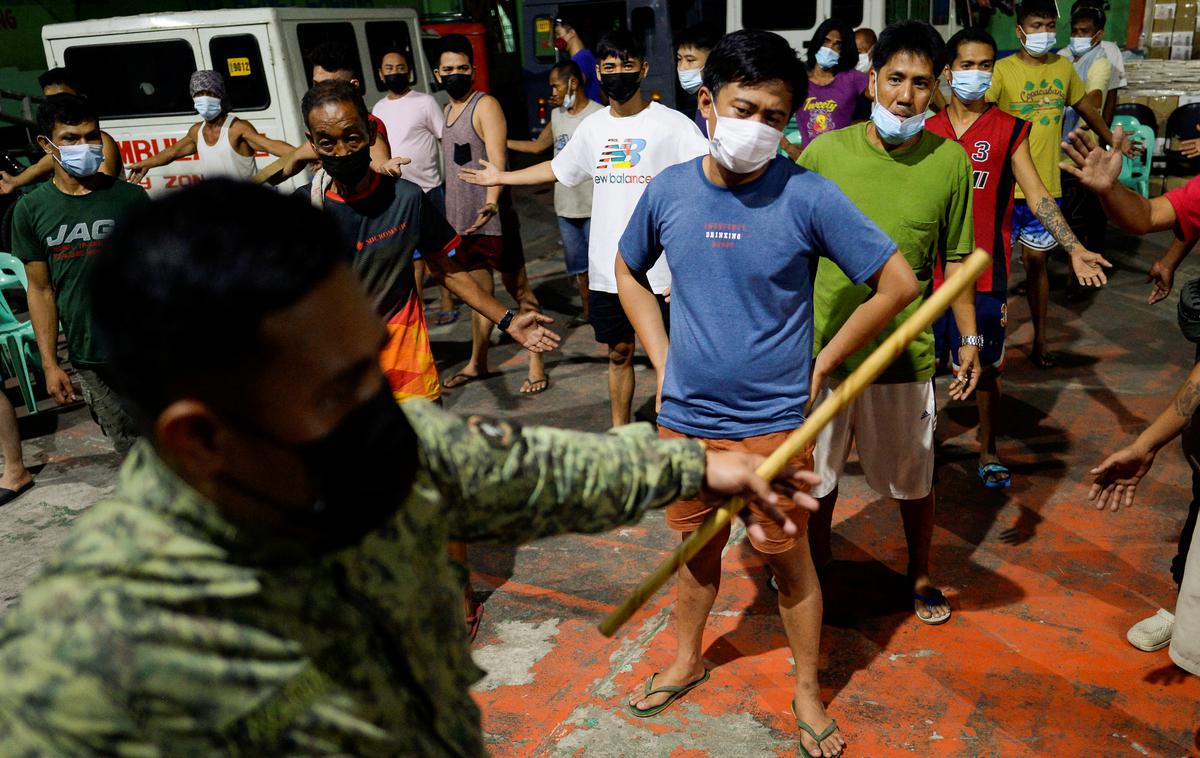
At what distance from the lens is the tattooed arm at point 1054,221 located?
12.6 ft

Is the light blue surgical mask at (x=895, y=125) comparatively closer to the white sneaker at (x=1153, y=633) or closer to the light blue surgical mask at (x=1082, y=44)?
the white sneaker at (x=1153, y=633)

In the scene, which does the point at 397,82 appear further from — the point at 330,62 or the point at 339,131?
the point at 339,131

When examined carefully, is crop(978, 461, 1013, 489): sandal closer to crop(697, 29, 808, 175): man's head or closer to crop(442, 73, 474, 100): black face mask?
crop(697, 29, 808, 175): man's head

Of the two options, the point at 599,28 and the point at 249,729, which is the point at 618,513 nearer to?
the point at 249,729

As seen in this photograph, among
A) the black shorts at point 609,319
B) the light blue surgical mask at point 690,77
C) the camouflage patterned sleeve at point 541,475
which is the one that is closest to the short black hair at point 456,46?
the light blue surgical mask at point 690,77

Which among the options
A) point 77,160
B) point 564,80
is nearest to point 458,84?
point 564,80

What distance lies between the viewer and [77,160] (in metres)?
4.35

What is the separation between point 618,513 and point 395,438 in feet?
1.38

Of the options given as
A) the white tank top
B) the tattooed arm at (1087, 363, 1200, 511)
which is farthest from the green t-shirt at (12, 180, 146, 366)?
the tattooed arm at (1087, 363, 1200, 511)

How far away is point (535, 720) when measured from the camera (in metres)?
3.27

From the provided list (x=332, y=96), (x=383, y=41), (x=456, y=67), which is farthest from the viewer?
(x=383, y=41)

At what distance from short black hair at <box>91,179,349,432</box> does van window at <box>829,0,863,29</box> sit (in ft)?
34.4

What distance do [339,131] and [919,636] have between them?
109 inches

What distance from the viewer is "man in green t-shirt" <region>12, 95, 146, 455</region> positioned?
4.17 m
